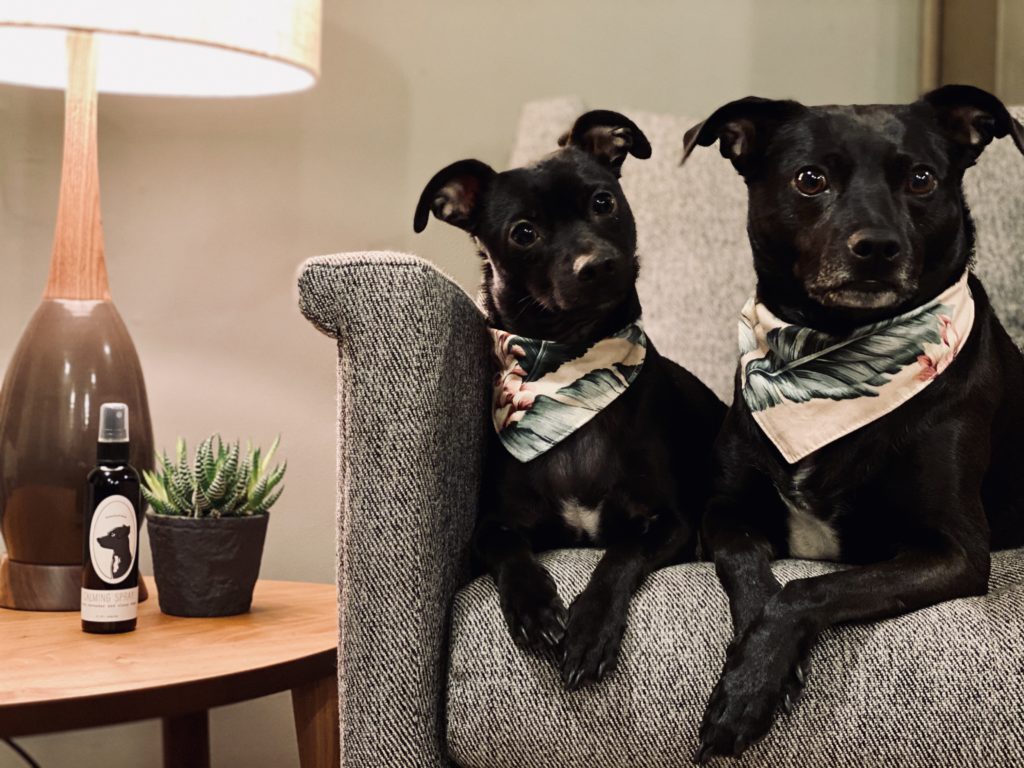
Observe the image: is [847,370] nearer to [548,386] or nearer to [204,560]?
[548,386]

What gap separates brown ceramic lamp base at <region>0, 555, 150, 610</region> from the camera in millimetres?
1648

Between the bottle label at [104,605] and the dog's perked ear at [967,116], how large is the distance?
123 cm

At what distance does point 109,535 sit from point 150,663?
22cm

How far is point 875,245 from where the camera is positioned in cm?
125

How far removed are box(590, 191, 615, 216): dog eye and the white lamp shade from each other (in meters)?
0.56

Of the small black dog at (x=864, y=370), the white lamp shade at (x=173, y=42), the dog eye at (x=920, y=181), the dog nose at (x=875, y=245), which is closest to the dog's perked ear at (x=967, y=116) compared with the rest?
the small black dog at (x=864, y=370)

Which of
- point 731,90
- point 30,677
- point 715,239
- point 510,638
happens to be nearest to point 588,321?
point 510,638

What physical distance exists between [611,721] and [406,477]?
35cm

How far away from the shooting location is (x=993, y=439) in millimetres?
1476

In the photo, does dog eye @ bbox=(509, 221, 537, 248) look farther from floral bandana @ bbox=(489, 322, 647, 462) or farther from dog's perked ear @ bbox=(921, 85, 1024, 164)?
dog's perked ear @ bbox=(921, 85, 1024, 164)

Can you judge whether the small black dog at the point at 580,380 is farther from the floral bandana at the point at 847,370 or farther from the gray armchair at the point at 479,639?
the floral bandana at the point at 847,370

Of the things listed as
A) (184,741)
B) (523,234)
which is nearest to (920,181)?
(523,234)

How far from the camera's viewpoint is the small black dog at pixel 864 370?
4.11 feet

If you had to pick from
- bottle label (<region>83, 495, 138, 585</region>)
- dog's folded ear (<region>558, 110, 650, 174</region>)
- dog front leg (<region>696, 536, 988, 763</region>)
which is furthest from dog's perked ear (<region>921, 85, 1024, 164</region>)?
bottle label (<region>83, 495, 138, 585</region>)
